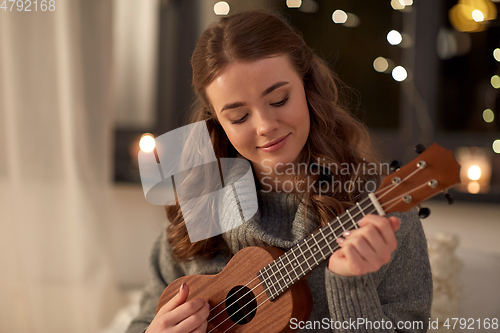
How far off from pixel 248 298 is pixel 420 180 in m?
0.38

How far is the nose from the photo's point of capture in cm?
70

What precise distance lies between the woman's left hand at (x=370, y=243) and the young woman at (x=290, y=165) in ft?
0.08

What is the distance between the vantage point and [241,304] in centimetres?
75

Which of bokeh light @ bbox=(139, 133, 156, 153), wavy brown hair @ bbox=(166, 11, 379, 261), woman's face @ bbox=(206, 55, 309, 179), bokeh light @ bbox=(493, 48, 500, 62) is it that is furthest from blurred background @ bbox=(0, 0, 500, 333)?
woman's face @ bbox=(206, 55, 309, 179)

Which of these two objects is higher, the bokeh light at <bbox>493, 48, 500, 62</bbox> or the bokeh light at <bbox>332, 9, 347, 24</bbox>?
the bokeh light at <bbox>332, 9, 347, 24</bbox>

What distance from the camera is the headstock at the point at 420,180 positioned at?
0.54 meters

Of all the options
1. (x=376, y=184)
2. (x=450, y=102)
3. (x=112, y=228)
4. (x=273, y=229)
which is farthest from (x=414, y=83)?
(x=112, y=228)

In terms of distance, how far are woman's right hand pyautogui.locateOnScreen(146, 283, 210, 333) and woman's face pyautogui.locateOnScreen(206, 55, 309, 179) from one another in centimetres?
31

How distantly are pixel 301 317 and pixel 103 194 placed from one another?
1.11 meters

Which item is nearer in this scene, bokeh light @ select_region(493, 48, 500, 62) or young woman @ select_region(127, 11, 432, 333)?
young woman @ select_region(127, 11, 432, 333)

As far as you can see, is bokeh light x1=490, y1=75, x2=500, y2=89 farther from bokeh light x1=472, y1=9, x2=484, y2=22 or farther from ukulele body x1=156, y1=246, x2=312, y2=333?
ukulele body x1=156, y1=246, x2=312, y2=333

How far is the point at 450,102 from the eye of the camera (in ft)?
4.94

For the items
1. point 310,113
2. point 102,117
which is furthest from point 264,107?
point 102,117

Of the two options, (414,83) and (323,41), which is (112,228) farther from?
(414,83)
